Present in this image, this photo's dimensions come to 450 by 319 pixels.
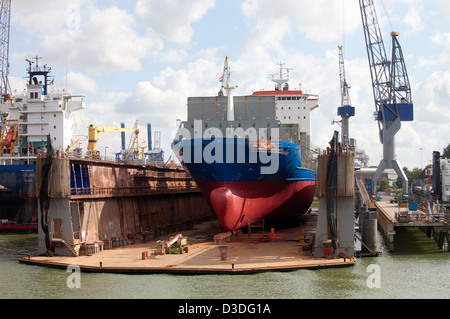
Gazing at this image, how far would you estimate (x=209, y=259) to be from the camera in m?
22.5

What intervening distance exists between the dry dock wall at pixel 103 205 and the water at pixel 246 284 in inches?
101

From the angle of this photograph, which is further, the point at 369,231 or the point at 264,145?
the point at 264,145

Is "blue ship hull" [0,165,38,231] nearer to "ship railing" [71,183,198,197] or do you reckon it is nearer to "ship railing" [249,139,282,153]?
"ship railing" [71,183,198,197]

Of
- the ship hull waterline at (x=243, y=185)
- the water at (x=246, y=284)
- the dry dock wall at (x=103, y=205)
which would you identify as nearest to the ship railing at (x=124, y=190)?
the dry dock wall at (x=103, y=205)

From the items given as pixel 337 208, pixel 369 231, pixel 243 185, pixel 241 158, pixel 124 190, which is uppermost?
pixel 241 158

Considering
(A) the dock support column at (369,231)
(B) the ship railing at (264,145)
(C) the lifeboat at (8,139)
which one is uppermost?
(C) the lifeboat at (8,139)

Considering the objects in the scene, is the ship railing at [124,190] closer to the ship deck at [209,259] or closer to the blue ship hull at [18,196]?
the ship deck at [209,259]

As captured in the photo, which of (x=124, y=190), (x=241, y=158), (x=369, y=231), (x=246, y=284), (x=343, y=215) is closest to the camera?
(x=246, y=284)

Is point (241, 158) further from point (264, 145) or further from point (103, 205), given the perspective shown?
point (103, 205)

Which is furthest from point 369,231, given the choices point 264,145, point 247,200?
point 264,145

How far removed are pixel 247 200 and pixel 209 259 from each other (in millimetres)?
6279

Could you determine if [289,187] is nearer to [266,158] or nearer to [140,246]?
[266,158]

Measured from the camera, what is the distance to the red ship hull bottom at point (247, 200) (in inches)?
Answer: 1044
